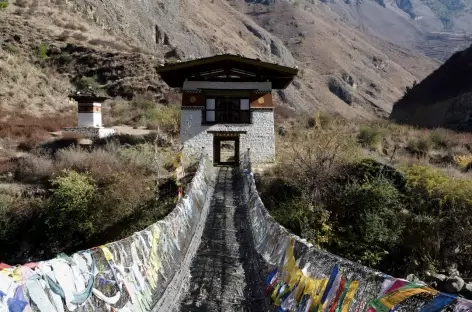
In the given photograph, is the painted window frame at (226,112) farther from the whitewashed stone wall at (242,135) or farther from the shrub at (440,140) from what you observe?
the shrub at (440,140)

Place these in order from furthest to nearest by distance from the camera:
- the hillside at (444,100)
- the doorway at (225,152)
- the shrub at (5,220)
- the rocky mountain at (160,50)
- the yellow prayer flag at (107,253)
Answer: the hillside at (444,100) < the rocky mountain at (160,50) < the doorway at (225,152) < the shrub at (5,220) < the yellow prayer flag at (107,253)

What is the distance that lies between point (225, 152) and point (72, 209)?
591 inches

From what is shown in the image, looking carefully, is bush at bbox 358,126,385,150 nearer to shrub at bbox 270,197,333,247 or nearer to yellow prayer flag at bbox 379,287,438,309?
shrub at bbox 270,197,333,247

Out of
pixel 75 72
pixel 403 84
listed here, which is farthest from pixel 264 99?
pixel 403 84

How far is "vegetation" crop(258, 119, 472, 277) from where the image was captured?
55.0 feet

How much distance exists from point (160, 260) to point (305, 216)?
28.9 feet

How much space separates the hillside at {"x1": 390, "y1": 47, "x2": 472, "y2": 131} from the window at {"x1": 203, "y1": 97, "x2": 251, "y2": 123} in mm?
39685

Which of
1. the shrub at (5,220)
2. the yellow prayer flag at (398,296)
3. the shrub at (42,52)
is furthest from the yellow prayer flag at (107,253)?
the shrub at (42,52)

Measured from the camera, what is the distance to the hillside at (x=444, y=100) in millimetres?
60219

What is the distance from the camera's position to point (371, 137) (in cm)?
3212

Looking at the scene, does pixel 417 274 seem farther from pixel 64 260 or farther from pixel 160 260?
pixel 64 260

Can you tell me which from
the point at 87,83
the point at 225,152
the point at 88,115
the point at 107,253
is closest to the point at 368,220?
the point at 107,253

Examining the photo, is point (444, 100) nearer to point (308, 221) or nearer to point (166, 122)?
point (166, 122)

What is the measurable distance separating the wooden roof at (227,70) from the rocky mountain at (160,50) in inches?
821
